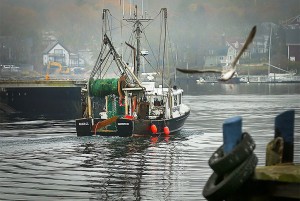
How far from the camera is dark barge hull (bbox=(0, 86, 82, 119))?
74812mm

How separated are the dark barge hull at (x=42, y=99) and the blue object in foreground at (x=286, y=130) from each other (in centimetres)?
6311

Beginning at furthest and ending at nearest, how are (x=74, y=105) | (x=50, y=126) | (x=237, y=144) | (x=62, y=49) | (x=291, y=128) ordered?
(x=62, y=49) → (x=74, y=105) → (x=50, y=126) → (x=291, y=128) → (x=237, y=144)

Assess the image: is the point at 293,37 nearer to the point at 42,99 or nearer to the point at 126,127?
the point at 42,99

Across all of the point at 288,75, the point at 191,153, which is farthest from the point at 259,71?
the point at 191,153

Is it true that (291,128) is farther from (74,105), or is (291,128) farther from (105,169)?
(74,105)

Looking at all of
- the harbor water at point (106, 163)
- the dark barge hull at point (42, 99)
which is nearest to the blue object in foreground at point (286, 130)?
the harbor water at point (106, 163)

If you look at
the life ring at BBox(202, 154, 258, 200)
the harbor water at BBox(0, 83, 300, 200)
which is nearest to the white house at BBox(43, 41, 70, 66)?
the harbor water at BBox(0, 83, 300, 200)

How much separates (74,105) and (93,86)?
35785 millimetres

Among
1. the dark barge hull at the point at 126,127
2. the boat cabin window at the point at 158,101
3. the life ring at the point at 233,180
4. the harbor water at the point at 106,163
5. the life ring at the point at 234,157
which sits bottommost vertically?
the harbor water at the point at 106,163

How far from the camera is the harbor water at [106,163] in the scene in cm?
2219

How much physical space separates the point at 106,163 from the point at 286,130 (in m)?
19.7

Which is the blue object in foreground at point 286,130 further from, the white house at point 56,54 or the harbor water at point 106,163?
the white house at point 56,54

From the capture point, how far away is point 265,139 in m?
42.3

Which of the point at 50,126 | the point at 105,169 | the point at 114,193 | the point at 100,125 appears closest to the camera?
the point at 114,193
